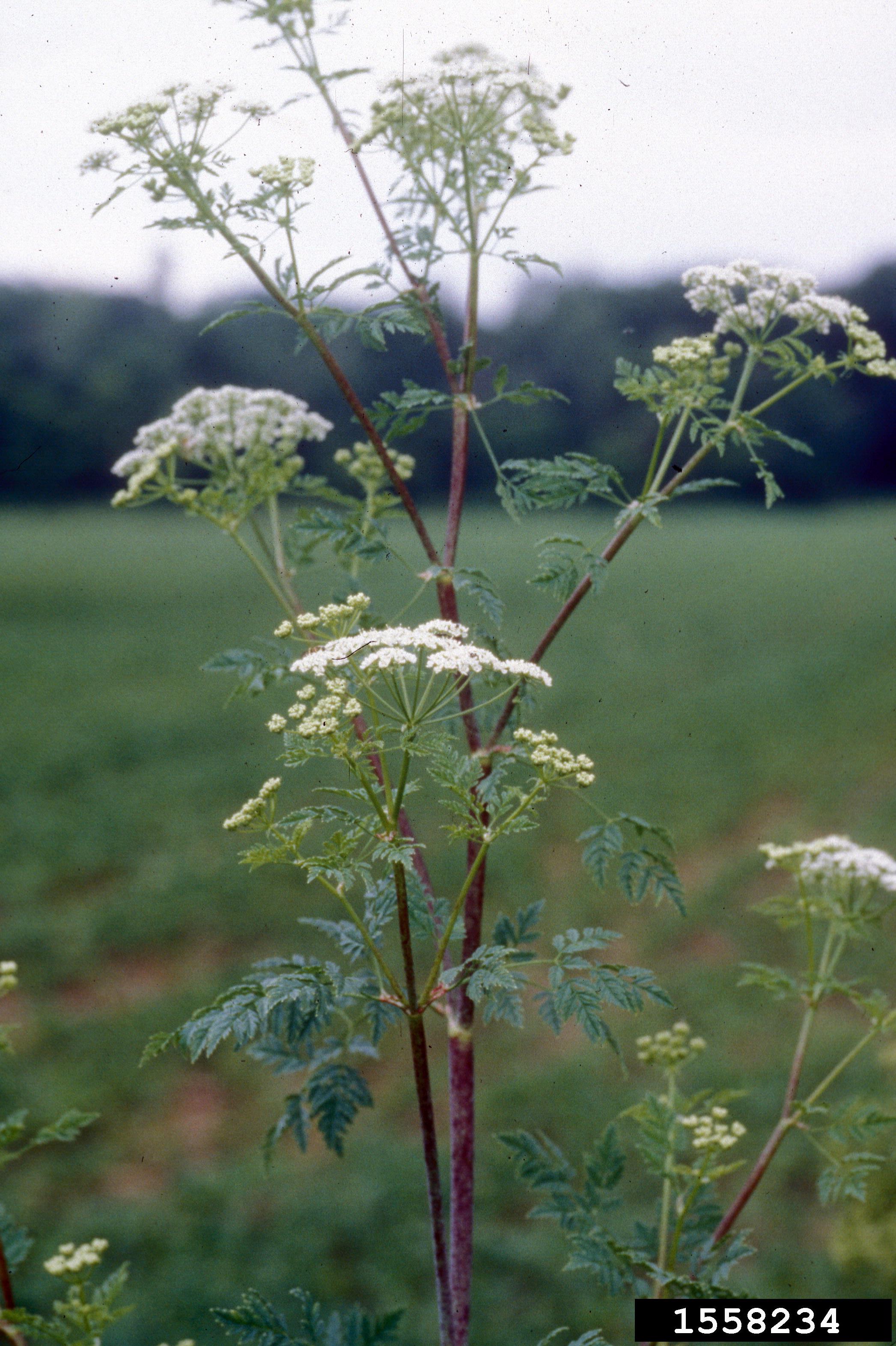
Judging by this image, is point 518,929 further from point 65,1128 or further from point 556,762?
point 65,1128

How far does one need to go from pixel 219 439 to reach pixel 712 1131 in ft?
6.35

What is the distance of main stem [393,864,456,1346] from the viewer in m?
1.72

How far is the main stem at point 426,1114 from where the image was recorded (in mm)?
1717

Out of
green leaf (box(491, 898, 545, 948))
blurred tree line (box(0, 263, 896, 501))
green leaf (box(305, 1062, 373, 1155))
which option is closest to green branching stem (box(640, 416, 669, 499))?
green leaf (box(491, 898, 545, 948))

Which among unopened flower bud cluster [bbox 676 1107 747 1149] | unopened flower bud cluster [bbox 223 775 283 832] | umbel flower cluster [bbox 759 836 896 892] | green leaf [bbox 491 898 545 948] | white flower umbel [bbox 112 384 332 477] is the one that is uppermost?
white flower umbel [bbox 112 384 332 477]

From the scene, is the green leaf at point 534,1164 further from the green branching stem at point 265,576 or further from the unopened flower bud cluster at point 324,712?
the green branching stem at point 265,576

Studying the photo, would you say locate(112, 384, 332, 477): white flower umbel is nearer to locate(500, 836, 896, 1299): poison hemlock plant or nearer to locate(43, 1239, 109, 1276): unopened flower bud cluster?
locate(500, 836, 896, 1299): poison hemlock plant

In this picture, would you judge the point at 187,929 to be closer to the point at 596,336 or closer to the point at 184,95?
the point at 184,95

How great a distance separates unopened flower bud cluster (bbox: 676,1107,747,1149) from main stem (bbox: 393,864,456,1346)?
0.55 m

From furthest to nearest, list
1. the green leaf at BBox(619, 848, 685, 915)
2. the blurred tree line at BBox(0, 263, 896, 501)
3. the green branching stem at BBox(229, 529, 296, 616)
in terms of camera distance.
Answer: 1. the blurred tree line at BBox(0, 263, 896, 501)
2. the green branching stem at BBox(229, 529, 296, 616)
3. the green leaf at BBox(619, 848, 685, 915)

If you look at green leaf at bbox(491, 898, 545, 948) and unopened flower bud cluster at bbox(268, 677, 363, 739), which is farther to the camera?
green leaf at bbox(491, 898, 545, 948)

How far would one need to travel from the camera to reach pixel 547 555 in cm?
221

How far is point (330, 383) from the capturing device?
18.3m

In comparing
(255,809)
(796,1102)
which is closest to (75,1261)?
(255,809)
